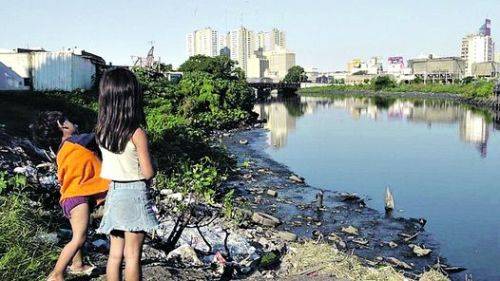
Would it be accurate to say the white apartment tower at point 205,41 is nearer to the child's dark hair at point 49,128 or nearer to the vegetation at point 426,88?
the vegetation at point 426,88

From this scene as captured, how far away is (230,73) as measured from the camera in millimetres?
74750

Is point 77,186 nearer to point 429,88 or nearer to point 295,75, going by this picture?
point 429,88

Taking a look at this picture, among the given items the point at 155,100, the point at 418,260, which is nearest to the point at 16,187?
the point at 418,260

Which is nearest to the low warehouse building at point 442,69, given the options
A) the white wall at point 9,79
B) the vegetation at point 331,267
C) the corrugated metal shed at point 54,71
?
the corrugated metal shed at point 54,71

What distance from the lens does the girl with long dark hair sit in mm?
3547

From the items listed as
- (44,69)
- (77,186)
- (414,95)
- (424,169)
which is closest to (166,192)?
(77,186)

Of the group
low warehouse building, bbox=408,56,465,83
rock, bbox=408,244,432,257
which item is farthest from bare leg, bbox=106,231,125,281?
low warehouse building, bbox=408,56,465,83

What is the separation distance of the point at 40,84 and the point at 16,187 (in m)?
19.7

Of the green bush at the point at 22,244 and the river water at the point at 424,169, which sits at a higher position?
the green bush at the point at 22,244

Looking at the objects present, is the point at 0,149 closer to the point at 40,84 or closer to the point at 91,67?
the point at 40,84

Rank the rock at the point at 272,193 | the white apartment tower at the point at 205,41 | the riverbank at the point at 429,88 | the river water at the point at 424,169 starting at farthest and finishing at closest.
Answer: the white apartment tower at the point at 205,41 → the riverbank at the point at 429,88 → the rock at the point at 272,193 → the river water at the point at 424,169

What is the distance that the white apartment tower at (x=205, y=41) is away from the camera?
639 ft

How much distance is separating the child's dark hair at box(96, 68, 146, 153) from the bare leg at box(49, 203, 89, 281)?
3.33ft

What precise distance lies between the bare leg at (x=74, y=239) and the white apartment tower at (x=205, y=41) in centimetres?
19220
